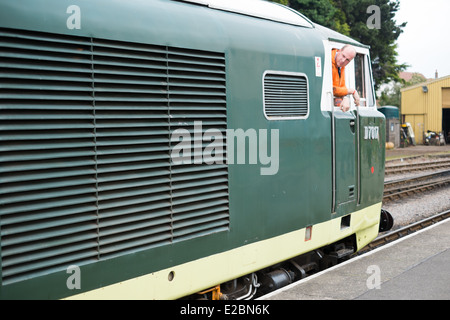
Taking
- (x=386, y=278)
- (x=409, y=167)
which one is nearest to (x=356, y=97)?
(x=386, y=278)

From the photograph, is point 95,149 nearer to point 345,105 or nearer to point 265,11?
point 265,11

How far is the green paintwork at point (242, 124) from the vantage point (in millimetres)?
3133

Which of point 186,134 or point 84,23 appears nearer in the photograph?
point 84,23

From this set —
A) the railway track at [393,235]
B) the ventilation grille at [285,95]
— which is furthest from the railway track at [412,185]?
the ventilation grille at [285,95]

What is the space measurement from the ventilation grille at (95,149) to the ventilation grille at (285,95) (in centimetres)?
73

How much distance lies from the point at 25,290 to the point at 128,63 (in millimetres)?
1559

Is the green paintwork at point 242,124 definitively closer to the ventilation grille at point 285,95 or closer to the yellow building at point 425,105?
the ventilation grille at point 285,95

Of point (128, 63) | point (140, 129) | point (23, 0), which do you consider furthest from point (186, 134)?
point (23, 0)

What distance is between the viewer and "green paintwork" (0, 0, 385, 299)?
3133 millimetres

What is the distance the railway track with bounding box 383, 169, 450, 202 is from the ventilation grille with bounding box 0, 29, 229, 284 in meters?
10.3

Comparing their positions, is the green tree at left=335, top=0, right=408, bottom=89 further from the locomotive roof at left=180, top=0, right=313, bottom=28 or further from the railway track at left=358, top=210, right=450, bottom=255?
the locomotive roof at left=180, top=0, right=313, bottom=28

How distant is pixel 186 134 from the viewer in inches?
156
